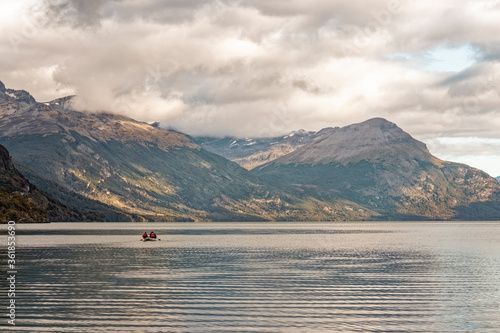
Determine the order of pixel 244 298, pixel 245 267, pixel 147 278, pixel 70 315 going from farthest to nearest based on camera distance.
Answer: pixel 245 267 < pixel 147 278 < pixel 244 298 < pixel 70 315

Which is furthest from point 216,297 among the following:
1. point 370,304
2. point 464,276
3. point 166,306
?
point 464,276

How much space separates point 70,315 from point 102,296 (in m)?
13.1

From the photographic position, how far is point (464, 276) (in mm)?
97500

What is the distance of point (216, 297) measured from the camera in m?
72.4

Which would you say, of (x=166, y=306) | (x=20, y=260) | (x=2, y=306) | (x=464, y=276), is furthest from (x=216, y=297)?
(x=20, y=260)

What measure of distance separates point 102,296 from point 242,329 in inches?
1074

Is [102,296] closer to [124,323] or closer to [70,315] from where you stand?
[70,315]

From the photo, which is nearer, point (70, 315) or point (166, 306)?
point (70, 315)

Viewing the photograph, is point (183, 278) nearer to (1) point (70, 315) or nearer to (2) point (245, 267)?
(2) point (245, 267)

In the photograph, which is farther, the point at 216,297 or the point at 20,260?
the point at 20,260

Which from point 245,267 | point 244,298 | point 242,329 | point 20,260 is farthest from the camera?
point 20,260

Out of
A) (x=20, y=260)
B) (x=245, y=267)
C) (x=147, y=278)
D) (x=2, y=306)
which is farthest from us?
(x=20, y=260)

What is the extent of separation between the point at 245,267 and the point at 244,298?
41335 mm

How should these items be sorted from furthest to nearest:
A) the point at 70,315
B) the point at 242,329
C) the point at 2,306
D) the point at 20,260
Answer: the point at 20,260 < the point at 2,306 < the point at 70,315 < the point at 242,329
